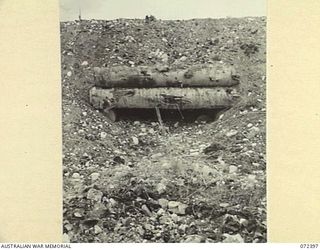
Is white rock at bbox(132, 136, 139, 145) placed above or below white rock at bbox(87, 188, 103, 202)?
above

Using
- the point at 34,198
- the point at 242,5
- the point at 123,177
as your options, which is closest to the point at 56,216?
the point at 34,198

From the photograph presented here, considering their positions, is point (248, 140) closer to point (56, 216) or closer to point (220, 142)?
point (220, 142)

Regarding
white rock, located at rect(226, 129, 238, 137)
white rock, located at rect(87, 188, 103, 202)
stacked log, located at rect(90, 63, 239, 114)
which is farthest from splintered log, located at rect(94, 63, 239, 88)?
white rock, located at rect(87, 188, 103, 202)

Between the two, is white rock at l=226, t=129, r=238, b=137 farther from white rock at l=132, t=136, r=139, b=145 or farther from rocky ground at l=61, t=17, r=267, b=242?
white rock at l=132, t=136, r=139, b=145

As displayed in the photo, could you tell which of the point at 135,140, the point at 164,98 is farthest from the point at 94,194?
the point at 164,98

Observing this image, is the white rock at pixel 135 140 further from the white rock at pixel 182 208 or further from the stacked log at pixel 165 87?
the white rock at pixel 182 208

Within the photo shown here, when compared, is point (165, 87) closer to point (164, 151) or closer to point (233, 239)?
point (164, 151)
